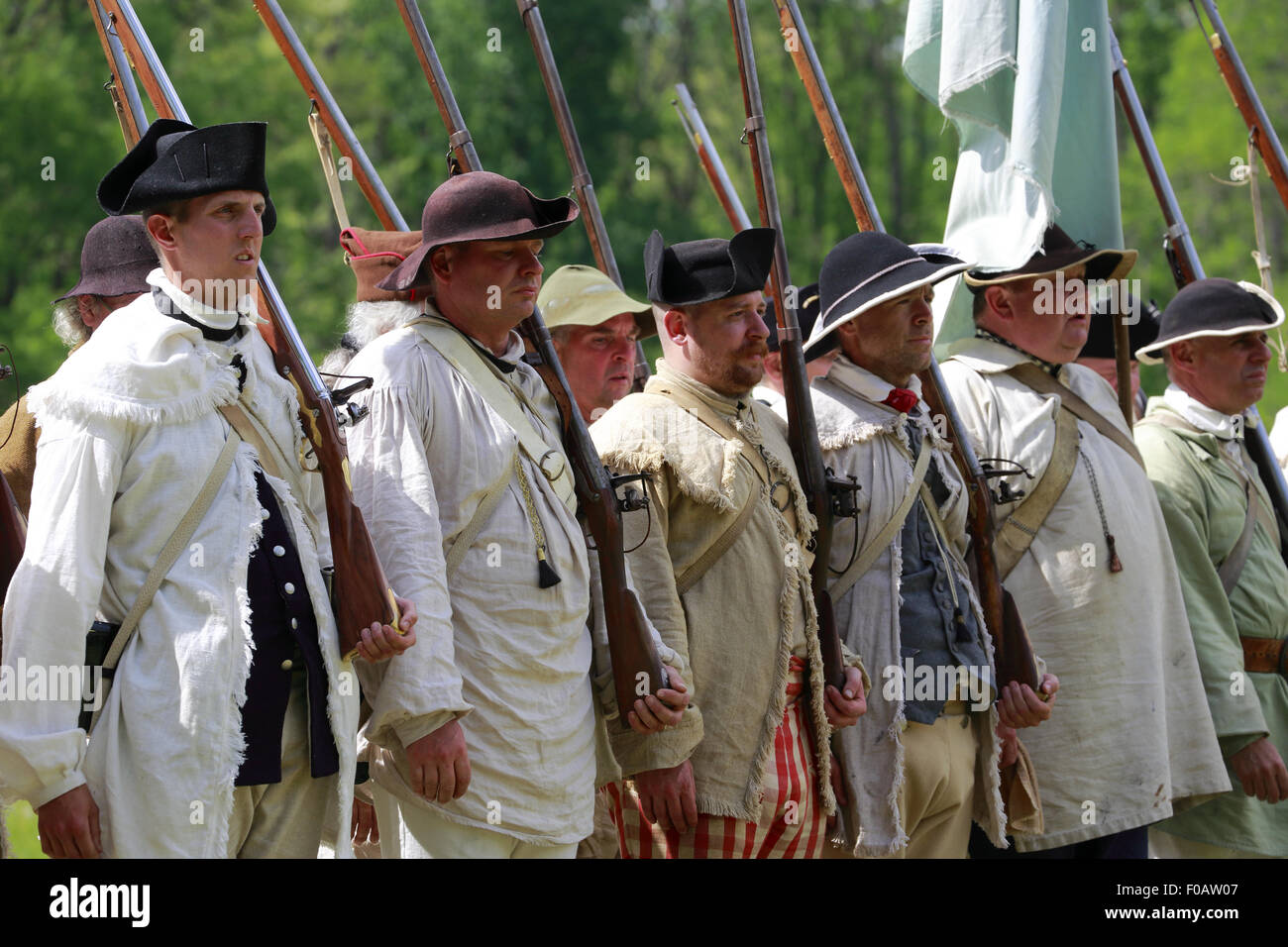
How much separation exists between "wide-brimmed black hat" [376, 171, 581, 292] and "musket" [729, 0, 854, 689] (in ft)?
3.24

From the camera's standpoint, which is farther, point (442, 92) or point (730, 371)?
point (730, 371)

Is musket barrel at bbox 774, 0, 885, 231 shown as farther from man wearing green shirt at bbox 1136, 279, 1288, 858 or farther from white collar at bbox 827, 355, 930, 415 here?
man wearing green shirt at bbox 1136, 279, 1288, 858

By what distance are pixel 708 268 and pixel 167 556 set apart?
6.83 feet

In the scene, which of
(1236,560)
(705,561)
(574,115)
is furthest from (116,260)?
(574,115)

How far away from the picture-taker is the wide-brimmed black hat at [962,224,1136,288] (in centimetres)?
611

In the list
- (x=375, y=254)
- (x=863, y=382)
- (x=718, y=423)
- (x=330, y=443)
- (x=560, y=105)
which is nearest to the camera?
(x=330, y=443)

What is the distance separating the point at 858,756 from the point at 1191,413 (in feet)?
7.97

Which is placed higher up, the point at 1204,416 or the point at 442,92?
the point at 442,92

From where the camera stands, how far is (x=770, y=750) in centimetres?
480

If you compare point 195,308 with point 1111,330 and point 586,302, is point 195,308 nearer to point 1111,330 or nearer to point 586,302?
point 586,302

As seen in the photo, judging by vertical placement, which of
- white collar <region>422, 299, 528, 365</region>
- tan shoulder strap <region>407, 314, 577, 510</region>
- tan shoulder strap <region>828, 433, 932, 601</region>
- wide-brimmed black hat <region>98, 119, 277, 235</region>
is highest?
wide-brimmed black hat <region>98, 119, 277, 235</region>

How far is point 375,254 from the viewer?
5371mm

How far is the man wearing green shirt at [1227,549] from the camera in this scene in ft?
20.4
